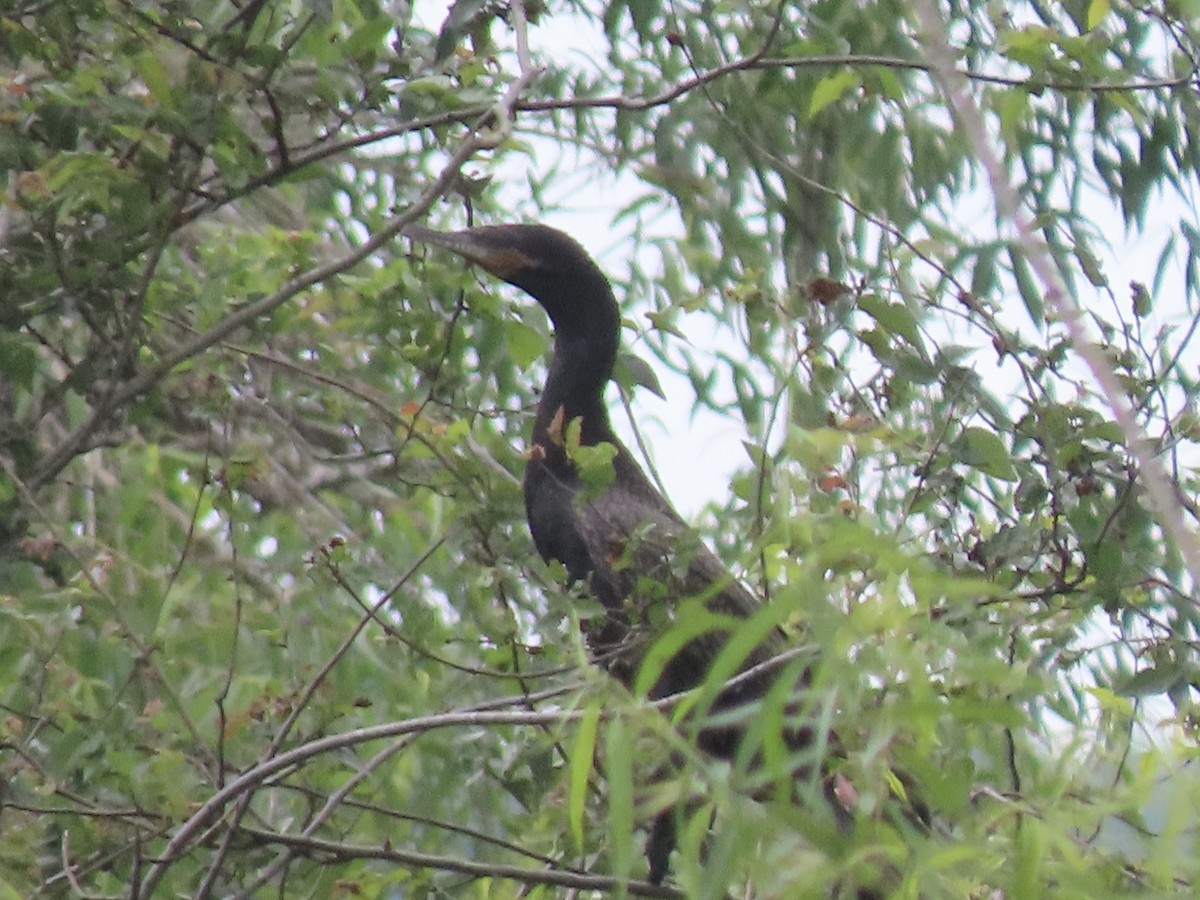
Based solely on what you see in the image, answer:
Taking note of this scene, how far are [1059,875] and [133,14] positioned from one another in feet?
4.09

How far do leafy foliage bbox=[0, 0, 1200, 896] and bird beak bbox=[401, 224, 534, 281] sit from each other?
86 mm

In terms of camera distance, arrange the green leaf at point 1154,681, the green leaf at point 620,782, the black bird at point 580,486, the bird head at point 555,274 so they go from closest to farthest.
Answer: the green leaf at point 620,782 → the green leaf at point 1154,681 → the black bird at point 580,486 → the bird head at point 555,274

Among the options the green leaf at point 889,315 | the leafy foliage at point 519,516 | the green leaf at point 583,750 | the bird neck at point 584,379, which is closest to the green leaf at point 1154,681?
the leafy foliage at point 519,516

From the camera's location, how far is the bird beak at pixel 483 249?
7.06 feet

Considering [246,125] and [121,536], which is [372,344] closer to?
[246,125]

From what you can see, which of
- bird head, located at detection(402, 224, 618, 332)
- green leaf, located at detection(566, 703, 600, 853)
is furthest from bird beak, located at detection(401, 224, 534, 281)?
green leaf, located at detection(566, 703, 600, 853)

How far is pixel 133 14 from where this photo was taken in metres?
1.78

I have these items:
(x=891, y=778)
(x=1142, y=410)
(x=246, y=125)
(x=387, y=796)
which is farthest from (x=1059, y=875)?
(x=387, y=796)

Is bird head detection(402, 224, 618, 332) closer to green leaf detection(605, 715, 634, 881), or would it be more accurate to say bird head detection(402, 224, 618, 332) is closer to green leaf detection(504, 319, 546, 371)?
green leaf detection(504, 319, 546, 371)

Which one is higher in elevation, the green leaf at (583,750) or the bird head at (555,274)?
the bird head at (555,274)

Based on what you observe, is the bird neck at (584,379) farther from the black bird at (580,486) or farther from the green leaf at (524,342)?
the green leaf at (524,342)

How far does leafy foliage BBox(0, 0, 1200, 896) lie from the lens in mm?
Answer: 1041

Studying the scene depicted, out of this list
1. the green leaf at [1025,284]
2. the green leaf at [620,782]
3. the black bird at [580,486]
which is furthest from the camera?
the green leaf at [1025,284]

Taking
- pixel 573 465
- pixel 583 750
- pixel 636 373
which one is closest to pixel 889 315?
pixel 573 465
